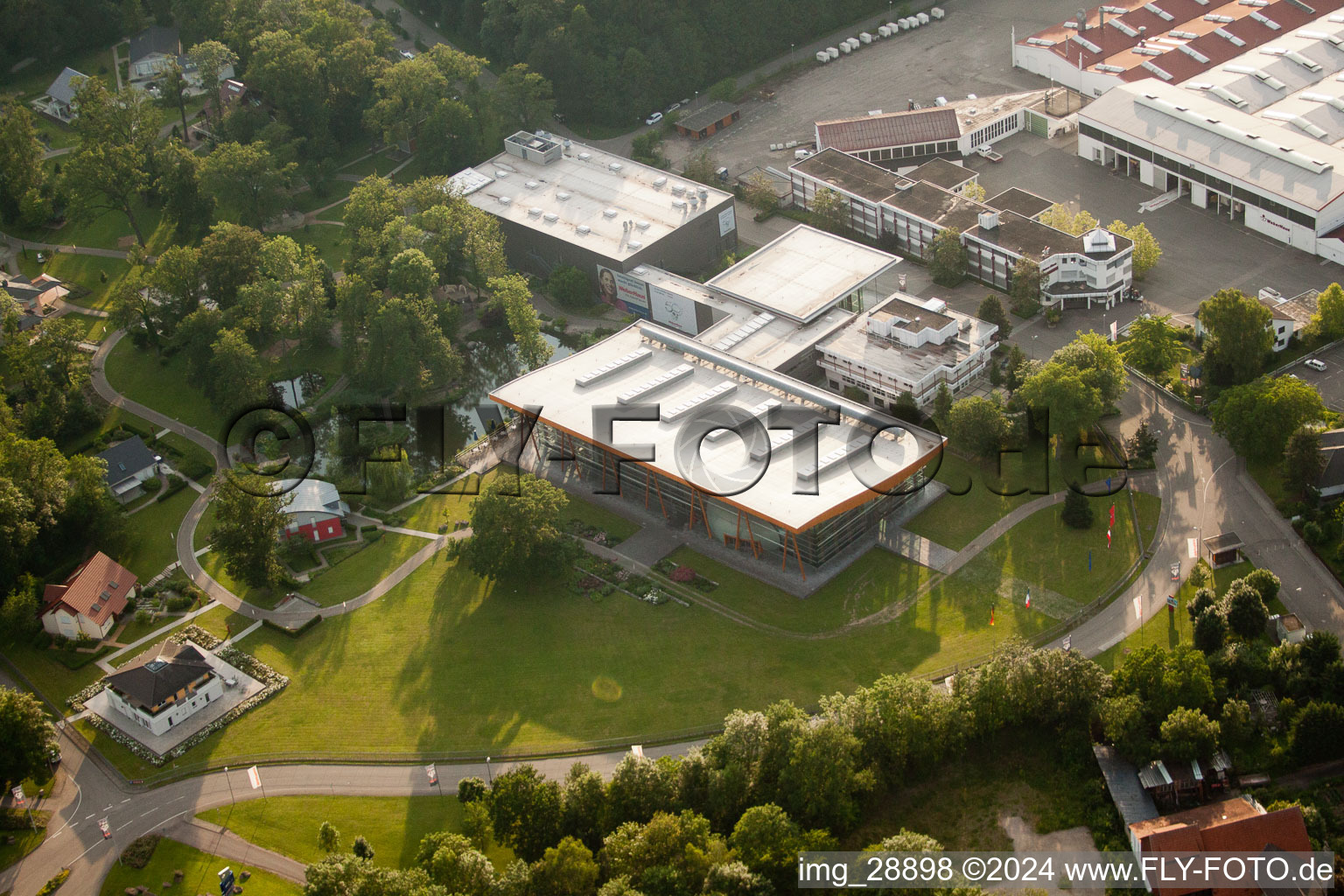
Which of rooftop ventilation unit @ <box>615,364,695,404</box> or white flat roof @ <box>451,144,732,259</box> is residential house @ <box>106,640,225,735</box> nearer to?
rooftop ventilation unit @ <box>615,364,695,404</box>

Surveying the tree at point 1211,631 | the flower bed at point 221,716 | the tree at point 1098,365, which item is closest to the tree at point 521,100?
the tree at point 1098,365

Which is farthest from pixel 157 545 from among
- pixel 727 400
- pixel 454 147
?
pixel 454 147


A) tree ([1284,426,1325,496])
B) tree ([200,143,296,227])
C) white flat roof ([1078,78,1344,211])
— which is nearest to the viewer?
tree ([1284,426,1325,496])

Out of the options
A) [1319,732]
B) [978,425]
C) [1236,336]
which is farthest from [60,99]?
[1319,732]

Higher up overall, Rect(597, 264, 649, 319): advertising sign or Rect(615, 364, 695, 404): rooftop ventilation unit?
Rect(615, 364, 695, 404): rooftop ventilation unit

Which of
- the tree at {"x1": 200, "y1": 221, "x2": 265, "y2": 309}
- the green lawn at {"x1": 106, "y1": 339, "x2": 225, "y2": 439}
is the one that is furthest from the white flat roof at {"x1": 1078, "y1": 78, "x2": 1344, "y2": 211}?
the green lawn at {"x1": 106, "y1": 339, "x2": 225, "y2": 439}

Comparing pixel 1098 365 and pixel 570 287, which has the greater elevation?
pixel 1098 365

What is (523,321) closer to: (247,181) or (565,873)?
(247,181)

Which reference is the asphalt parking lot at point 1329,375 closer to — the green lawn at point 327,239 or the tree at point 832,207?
the tree at point 832,207
